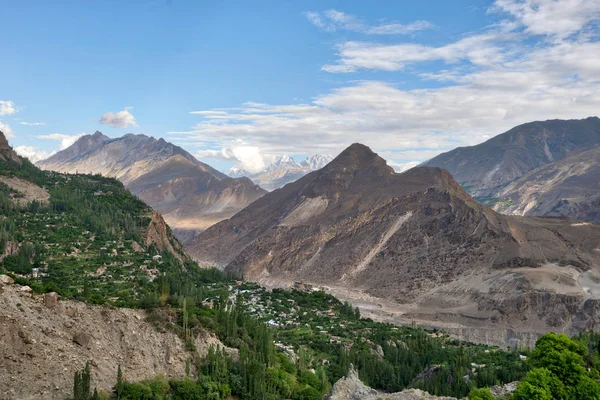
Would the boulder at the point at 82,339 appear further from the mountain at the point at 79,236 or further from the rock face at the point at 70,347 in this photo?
the mountain at the point at 79,236

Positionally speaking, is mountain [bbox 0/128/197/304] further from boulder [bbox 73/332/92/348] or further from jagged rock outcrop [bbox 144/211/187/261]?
boulder [bbox 73/332/92/348]

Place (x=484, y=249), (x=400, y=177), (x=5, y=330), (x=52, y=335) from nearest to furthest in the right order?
(x=5, y=330) → (x=52, y=335) → (x=484, y=249) → (x=400, y=177)

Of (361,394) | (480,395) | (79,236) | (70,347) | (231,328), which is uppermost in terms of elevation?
(79,236)

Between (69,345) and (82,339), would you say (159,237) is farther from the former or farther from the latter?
(69,345)

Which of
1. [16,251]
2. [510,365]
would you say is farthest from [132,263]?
[510,365]

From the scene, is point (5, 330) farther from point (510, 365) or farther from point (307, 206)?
point (307, 206)

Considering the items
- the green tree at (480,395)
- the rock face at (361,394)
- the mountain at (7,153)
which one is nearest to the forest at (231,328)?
the green tree at (480,395)

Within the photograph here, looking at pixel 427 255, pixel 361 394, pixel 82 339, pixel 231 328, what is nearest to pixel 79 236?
pixel 231 328

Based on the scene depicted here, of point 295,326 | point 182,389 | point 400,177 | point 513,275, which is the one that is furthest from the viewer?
point 400,177
